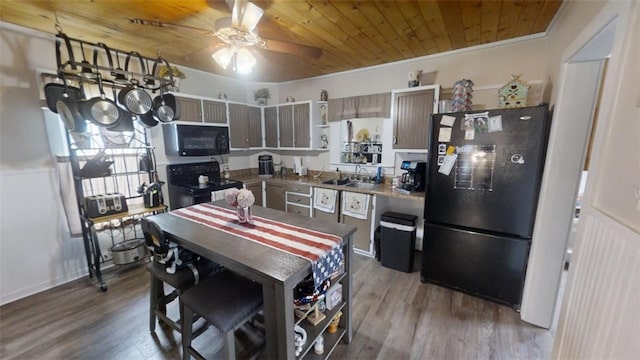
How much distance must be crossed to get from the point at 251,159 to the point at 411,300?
339cm

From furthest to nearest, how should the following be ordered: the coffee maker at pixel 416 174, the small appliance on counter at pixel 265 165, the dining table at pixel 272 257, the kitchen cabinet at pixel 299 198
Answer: the small appliance on counter at pixel 265 165
the kitchen cabinet at pixel 299 198
the coffee maker at pixel 416 174
the dining table at pixel 272 257

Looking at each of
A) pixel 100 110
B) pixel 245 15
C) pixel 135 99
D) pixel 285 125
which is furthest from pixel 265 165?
pixel 245 15

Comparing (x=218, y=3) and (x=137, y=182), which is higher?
(x=218, y=3)

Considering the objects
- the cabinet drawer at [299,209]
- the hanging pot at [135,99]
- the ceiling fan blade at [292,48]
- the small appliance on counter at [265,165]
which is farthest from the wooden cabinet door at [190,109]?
the ceiling fan blade at [292,48]

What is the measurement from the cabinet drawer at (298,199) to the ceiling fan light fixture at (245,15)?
2369 mm

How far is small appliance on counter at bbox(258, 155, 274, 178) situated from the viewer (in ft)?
13.7

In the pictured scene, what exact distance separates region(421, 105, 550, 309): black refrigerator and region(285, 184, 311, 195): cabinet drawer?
163 centimetres

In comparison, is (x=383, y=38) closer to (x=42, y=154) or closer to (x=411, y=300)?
(x=411, y=300)

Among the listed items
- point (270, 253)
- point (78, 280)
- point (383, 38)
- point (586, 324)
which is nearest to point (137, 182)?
point (78, 280)

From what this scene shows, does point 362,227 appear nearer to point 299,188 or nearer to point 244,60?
point 299,188

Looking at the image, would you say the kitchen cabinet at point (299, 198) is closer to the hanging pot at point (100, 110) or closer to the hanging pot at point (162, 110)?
the hanging pot at point (162, 110)

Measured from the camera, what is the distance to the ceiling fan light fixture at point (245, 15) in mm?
1381

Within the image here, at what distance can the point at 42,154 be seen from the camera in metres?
2.39

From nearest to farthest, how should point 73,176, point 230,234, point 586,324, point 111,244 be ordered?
1. point 586,324
2. point 230,234
3. point 73,176
4. point 111,244
